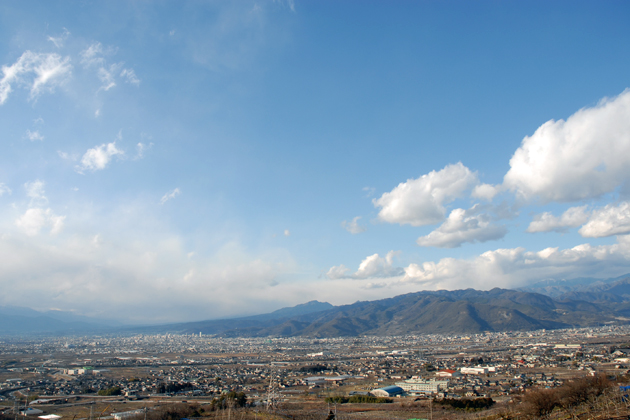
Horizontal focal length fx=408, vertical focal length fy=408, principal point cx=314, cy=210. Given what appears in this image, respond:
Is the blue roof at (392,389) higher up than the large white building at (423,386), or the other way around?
the blue roof at (392,389)

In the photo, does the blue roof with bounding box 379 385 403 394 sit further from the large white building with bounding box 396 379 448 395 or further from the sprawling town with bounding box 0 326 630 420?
the large white building with bounding box 396 379 448 395

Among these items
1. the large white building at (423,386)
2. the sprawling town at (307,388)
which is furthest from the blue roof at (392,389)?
the large white building at (423,386)

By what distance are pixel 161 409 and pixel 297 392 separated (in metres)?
16.6

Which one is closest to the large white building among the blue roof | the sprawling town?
the sprawling town

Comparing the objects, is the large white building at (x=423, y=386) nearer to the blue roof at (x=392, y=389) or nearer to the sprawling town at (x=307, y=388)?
the sprawling town at (x=307, y=388)

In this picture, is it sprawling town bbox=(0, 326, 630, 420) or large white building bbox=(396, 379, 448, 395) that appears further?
large white building bbox=(396, 379, 448, 395)

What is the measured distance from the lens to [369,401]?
124 feet

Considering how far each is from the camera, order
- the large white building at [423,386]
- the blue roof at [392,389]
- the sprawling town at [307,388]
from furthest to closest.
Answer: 1. the large white building at [423,386]
2. the blue roof at [392,389]
3. the sprawling town at [307,388]

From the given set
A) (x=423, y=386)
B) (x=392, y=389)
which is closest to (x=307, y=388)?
(x=392, y=389)

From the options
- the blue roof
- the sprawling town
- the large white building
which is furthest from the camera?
the large white building

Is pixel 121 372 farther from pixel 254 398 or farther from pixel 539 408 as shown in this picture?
pixel 539 408

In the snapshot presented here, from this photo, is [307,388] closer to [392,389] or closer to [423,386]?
[392,389]

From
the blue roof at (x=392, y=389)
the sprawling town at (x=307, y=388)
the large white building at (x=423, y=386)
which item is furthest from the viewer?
the large white building at (x=423, y=386)

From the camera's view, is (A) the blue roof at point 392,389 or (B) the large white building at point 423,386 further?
(B) the large white building at point 423,386
